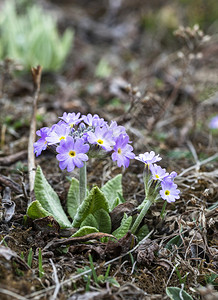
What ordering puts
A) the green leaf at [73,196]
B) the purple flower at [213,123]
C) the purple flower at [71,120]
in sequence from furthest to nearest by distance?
the purple flower at [213,123]
the green leaf at [73,196]
the purple flower at [71,120]

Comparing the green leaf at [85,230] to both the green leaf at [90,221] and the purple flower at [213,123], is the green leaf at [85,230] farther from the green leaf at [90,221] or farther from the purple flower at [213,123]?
the purple flower at [213,123]

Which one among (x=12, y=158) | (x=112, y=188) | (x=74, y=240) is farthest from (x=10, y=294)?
(x=12, y=158)

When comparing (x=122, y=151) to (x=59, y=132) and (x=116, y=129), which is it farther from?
(x=59, y=132)

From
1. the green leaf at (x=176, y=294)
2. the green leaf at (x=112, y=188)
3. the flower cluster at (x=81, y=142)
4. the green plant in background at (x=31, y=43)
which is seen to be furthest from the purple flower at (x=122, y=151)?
the green plant in background at (x=31, y=43)

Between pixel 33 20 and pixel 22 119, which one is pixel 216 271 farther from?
pixel 33 20

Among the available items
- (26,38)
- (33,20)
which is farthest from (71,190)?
(33,20)

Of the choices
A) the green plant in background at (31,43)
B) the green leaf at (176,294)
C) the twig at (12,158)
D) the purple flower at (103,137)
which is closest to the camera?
the green leaf at (176,294)

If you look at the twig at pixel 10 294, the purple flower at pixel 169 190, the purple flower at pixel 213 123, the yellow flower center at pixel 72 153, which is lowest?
the twig at pixel 10 294
